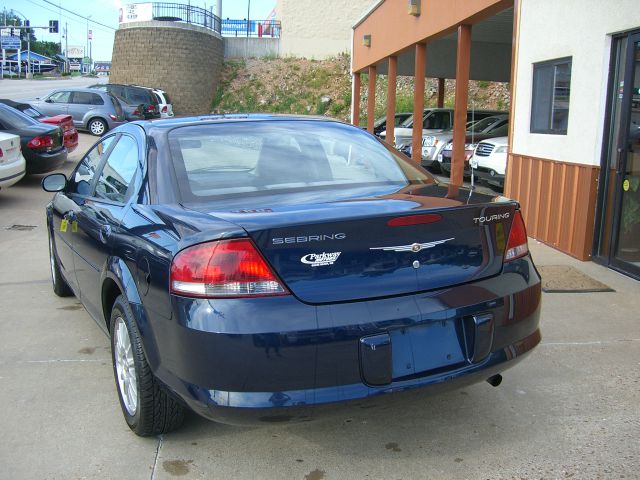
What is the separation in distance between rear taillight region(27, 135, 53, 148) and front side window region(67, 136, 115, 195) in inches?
340

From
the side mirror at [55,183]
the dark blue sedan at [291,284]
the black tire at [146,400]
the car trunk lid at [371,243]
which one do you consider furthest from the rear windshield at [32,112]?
the car trunk lid at [371,243]

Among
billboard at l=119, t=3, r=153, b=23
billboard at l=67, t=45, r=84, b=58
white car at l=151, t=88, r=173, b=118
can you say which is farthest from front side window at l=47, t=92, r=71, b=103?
billboard at l=67, t=45, r=84, b=58

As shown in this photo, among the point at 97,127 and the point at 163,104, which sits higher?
the point at 163,104

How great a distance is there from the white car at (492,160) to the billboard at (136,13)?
29.7 metres

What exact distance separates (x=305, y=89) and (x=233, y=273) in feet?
121

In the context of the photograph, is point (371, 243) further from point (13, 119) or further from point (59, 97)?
point (59, 97)

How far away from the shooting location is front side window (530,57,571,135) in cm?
742

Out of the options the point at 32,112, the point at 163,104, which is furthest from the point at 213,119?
the point at 163,104

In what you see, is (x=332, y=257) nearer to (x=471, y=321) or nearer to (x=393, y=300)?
(x=393, y=300)

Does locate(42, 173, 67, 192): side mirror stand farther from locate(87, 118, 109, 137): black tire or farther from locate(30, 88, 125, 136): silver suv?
locate(87, 118, 109, 137): black tire

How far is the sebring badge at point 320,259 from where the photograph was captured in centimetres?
263

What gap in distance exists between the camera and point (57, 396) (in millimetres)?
3785

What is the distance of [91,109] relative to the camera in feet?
73.7

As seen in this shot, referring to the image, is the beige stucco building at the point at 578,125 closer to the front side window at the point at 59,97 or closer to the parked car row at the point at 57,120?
the parked car row at the point at 57,120
